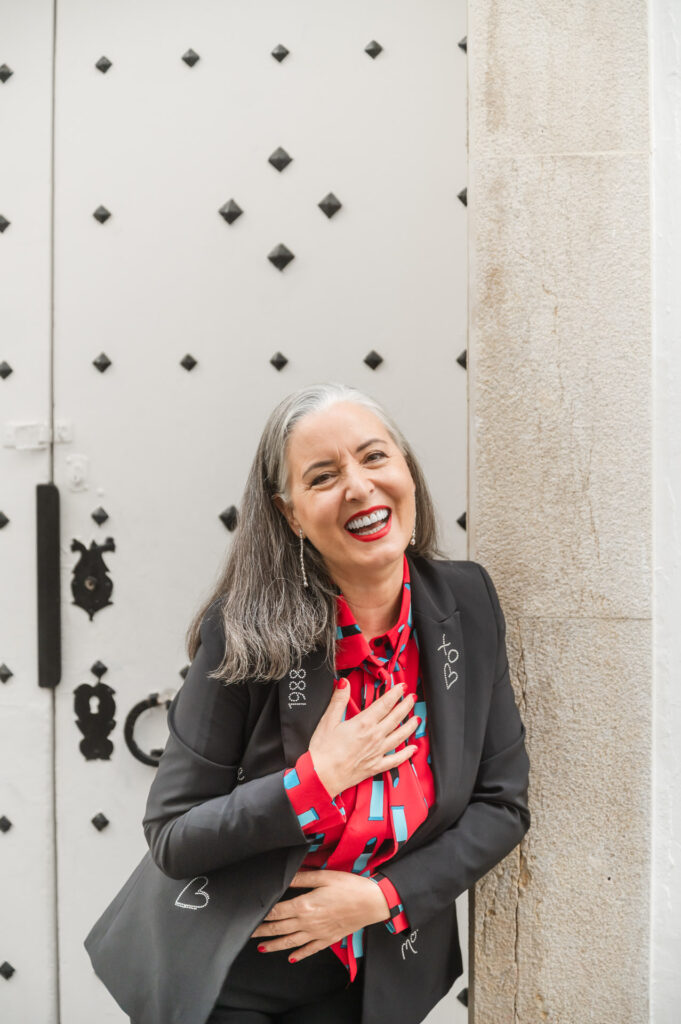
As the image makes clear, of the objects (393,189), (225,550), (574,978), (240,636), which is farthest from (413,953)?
(393,189)

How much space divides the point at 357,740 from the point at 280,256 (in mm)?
1398

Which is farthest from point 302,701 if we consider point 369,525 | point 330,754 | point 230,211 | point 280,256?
point 230,211

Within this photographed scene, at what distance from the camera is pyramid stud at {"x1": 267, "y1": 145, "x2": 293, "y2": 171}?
2.21 m

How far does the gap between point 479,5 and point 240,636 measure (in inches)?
59.4

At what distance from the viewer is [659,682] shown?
72.1 inches

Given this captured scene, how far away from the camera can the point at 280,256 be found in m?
2.22

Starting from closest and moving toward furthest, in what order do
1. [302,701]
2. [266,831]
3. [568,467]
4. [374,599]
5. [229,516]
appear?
1. [266,831]
2. [302,701]
3. [374,599]
4. [568,467]
5. [229,516]

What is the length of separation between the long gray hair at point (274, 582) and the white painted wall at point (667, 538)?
2.04ft

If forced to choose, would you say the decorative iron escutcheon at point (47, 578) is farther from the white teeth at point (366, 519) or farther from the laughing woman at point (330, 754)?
the white teeth at point (366, 519)

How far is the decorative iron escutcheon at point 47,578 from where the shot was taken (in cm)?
235

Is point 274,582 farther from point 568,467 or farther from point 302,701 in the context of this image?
point 568,467

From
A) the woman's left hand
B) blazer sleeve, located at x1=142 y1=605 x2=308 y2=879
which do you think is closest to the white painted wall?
the woman's left hand

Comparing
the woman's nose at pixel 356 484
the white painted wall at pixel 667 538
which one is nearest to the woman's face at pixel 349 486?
the woman's nose at pixel 356 484

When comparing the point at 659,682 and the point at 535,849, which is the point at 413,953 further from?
the point at 659,682
